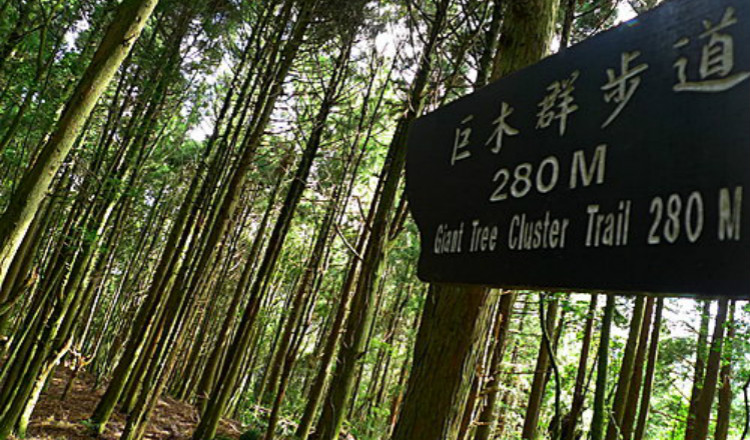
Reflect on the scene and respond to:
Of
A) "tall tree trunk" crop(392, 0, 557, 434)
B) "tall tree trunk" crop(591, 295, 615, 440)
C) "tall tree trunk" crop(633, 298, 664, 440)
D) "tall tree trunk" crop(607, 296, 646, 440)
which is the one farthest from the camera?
"tall tree trunk" crop(633, 298, 664, 440)

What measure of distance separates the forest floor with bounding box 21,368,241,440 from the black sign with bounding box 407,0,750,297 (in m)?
6.19

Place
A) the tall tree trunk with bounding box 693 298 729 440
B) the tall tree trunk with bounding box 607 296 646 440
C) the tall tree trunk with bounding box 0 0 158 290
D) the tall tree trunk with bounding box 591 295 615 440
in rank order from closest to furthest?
the tall tree trunk with bounding box 0 0 158 290, the tall tree trunk with bounding box 591 295 615 440, the tall tree trunk with bounding box 607 296 646 440, the tall tree trunk with bounding box 693 298 729 440

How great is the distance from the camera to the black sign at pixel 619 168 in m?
0.73

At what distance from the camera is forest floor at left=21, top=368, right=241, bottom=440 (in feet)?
18.6

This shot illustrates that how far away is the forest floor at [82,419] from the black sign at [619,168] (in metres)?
6.19

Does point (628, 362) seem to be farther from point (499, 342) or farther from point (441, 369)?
point (441, 369)

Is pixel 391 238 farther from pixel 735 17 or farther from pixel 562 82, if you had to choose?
pixel 735 17

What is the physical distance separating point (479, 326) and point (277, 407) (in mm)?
3842

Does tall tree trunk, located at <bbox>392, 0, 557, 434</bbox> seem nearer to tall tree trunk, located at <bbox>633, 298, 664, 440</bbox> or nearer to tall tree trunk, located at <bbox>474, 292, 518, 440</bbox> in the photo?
tall tree trunk, located at <bbox>474, 292, 518, 440</bbox>

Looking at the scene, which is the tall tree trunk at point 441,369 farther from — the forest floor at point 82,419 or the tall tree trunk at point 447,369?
the forest floor at point 82,419

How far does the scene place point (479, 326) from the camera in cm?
177

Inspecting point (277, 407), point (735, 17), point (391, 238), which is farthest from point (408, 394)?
point (277, 407)

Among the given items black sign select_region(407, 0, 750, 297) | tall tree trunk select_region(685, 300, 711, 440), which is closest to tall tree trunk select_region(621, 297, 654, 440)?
tall tree trunk select_region(685, 300, 711, 440)

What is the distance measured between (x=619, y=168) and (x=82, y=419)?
7803 mm
